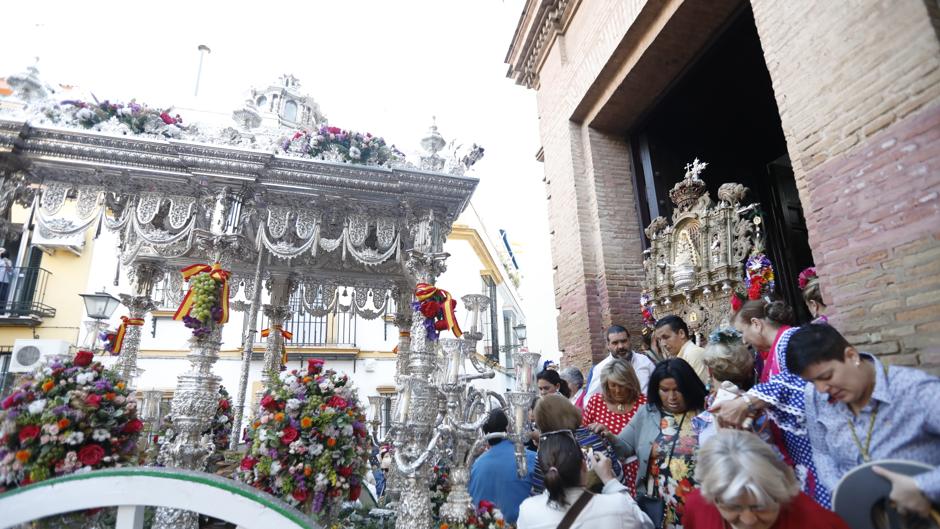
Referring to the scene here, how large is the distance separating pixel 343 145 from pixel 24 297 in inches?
426

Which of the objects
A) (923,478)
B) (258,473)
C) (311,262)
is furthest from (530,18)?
(923,478)

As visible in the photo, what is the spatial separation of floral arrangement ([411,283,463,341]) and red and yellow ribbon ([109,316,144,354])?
18.1ft

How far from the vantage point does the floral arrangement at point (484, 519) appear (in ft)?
9.16

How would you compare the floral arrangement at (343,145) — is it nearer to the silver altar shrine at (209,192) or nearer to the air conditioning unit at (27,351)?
the silver altar shrine at (209,192)

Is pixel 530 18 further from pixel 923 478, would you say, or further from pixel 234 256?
pixel 923 478

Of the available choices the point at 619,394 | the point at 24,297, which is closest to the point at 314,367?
the point at 619,394

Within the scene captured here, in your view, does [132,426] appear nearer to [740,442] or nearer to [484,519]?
[484,519]

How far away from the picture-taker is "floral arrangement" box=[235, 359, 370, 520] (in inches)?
140

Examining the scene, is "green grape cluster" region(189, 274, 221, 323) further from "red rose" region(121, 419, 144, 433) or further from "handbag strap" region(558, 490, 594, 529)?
"handbag strap" region(558, 490, 594, 529)

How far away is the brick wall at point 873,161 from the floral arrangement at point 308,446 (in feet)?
12.2

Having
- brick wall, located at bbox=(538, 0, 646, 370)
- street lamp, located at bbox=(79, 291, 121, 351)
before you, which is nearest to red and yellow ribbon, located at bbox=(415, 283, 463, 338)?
brick wall, located at bbox=(538, 0, 646, 370)

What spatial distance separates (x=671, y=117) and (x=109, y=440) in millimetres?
8128

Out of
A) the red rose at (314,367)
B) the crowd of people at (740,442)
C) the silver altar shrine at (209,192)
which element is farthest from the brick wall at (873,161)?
the red rose at (314,367)

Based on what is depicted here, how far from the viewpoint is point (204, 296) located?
5.12 meters
